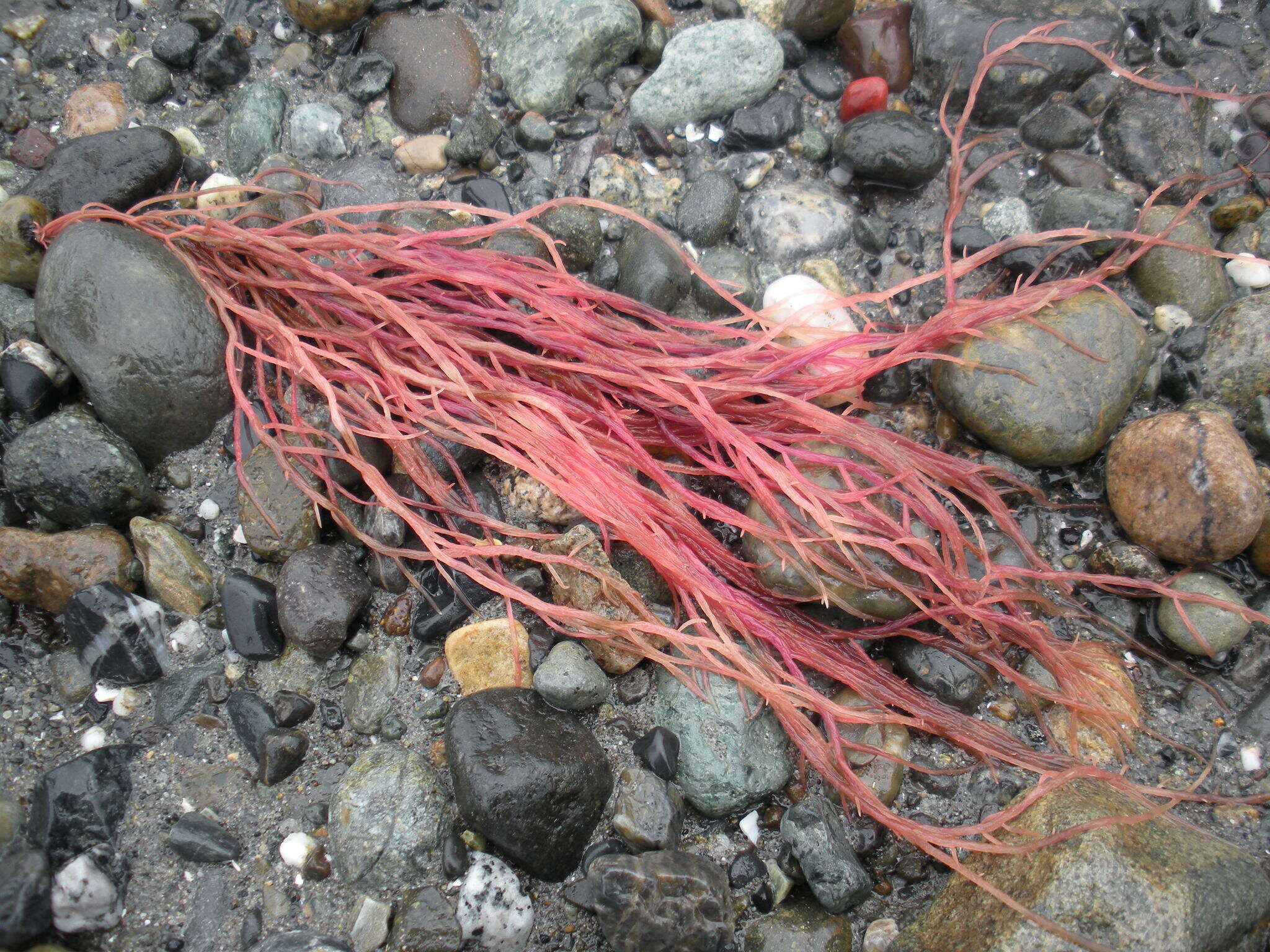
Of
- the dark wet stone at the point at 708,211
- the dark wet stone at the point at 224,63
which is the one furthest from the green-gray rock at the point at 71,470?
the dark wet stone at the point at 708,211

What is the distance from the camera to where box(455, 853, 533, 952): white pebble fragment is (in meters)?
1.93

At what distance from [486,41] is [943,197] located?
2.09 meters

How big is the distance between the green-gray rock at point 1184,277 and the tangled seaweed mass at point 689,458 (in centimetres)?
7

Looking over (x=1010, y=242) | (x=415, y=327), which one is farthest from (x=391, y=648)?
(x=1010, y=242)

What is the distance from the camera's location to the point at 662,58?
305 cm

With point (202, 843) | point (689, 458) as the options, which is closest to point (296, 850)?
point (202, 843)

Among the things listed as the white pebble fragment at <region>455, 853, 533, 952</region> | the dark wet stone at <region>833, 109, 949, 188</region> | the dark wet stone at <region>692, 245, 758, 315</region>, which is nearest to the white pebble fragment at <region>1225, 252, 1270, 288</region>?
the dark wet stone at <region>833, 109, 949, 188</region>

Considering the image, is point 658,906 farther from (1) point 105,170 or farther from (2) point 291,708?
(1) point 105,170

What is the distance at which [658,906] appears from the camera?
185cm

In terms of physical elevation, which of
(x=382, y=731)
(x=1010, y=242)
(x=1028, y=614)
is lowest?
(x=1028, y=614)

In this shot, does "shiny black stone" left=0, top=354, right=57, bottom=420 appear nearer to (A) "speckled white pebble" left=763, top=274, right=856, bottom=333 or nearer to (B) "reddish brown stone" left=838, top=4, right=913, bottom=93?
(A) "speckled white pebble" left=763, top=274, right=856, bottom=333

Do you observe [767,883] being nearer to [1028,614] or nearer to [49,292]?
[1028,614]

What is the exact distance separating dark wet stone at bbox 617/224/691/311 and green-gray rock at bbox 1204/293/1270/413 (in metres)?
1.96

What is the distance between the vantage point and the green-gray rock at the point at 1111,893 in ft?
5.68
